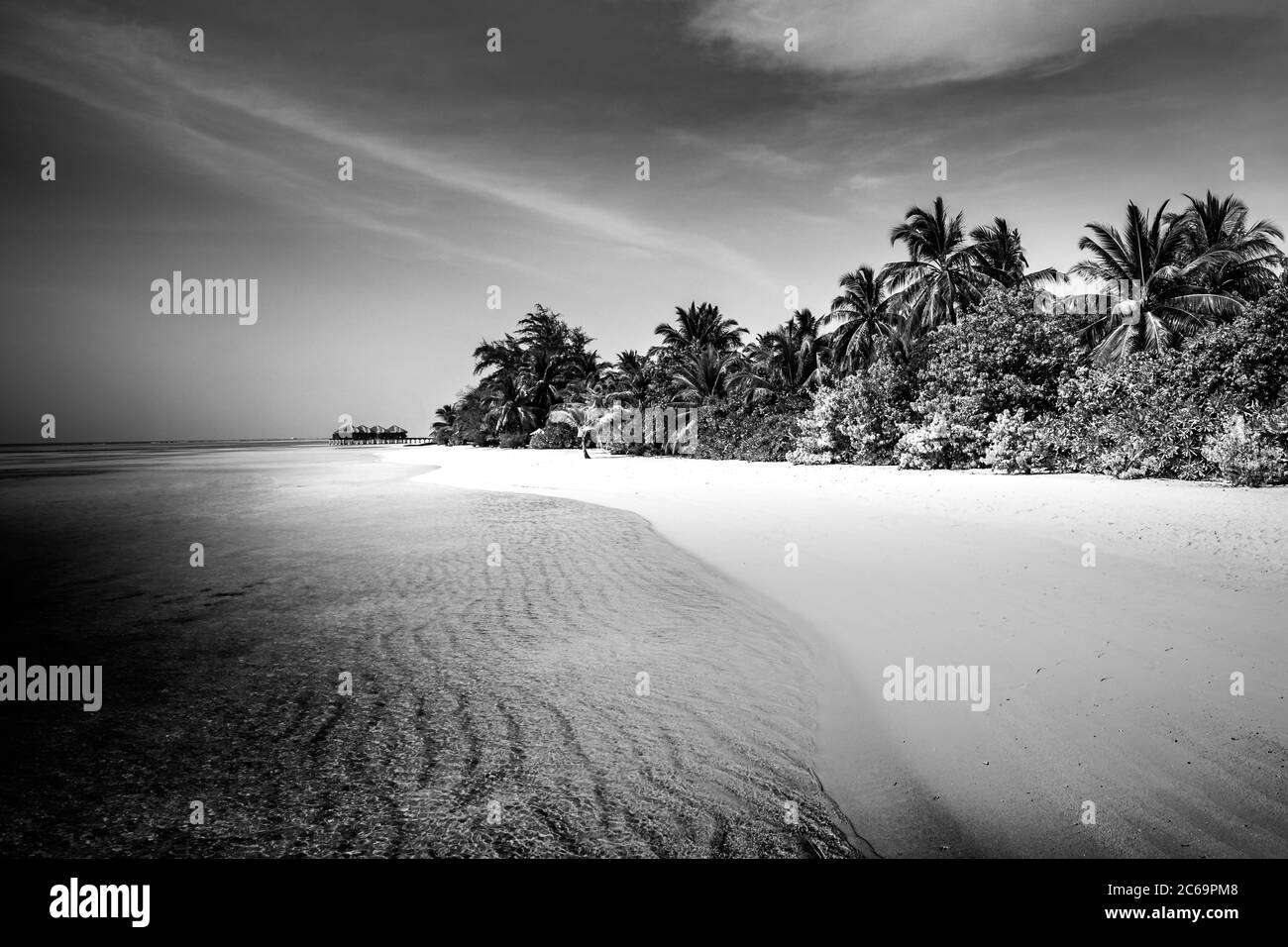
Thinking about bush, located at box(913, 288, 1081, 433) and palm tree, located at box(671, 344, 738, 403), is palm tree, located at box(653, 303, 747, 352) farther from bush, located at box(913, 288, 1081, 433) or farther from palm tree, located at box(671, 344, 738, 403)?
bush, located at box(913, 288, 1081, 433)

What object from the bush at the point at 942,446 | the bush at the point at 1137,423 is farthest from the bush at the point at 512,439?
the bush at the point at 1137,423

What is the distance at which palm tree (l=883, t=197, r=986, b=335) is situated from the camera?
32.1 m

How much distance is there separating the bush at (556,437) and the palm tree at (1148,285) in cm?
3633

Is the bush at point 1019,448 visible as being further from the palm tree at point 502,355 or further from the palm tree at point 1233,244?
the palm tree at point 502,355

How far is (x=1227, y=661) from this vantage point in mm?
4410

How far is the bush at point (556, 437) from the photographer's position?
52969mm

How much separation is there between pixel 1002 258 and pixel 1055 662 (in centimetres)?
3820

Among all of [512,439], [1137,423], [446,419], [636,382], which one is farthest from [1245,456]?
[446,419]

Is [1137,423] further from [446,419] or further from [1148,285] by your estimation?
[446,419]

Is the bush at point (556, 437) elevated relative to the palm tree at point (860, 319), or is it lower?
lower

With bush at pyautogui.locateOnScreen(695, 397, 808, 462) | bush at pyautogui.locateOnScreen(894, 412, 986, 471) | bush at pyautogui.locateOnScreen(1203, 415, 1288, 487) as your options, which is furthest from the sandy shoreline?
bush at pyautogui.locateOnScreen(695, 397, 808, 462)

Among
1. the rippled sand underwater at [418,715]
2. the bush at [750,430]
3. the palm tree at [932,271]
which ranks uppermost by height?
the palm tree at [932,271]

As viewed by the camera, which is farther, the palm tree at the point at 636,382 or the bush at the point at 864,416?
the palm tree at the point at 636,382
